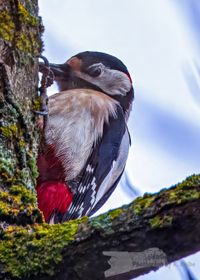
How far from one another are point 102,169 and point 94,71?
Result: 2.04 feet

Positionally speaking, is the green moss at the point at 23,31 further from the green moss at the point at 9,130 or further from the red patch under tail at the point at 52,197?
the red patch under tail at the point at 52,197

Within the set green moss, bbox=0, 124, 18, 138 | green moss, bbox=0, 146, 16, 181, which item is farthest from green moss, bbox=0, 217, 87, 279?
green moss, bbox=0, 124, 18, 138

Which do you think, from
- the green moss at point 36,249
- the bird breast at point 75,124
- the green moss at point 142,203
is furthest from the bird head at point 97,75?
the green moss at point 142,203

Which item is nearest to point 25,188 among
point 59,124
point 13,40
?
point 13,40

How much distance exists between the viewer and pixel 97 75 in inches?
121

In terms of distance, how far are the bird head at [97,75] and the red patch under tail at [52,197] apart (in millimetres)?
698

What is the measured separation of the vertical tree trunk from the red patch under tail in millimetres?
513

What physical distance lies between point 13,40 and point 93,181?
35.1 inches

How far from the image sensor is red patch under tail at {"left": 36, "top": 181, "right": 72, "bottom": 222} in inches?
90.4

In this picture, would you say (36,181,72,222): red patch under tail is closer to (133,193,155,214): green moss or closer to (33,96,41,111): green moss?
(33,96,41,111): green moss

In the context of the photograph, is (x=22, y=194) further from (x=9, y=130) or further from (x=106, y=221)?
(x=106, y=221)

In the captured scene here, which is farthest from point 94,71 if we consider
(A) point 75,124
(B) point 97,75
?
(A) point 75,124

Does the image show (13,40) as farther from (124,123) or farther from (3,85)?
(124,123)

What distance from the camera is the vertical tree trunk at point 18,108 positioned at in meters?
1.47
